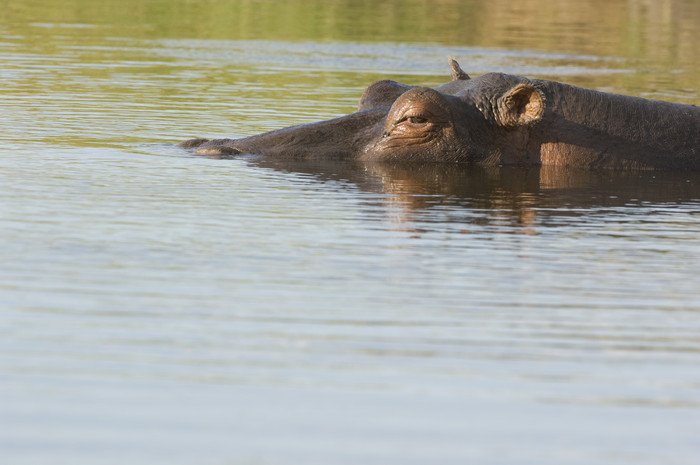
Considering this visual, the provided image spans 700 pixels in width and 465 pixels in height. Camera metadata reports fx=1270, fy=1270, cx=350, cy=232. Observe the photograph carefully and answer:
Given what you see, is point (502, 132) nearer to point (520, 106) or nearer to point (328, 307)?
point (520, 106)

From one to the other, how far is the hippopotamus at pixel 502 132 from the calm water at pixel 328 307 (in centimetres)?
30

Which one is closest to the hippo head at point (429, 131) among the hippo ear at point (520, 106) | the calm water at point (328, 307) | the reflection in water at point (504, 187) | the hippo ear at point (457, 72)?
the hippo ear at point (520, 106)

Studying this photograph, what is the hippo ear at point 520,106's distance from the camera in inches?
416

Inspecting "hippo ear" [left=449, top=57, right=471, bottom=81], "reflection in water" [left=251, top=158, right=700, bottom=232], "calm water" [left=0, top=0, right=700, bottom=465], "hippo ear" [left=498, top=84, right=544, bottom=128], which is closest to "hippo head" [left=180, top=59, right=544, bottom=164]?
"hippo ear" [left=498, top=84, right=544, bottom=128]

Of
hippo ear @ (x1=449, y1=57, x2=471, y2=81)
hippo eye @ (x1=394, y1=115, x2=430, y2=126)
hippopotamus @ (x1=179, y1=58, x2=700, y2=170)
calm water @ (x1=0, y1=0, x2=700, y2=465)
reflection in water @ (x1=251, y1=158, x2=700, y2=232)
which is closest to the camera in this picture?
calm water @ (x1=0, y1=0, x2=700, y2=465)

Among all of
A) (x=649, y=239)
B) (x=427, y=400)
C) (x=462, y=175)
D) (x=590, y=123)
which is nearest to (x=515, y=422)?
(x=427, y=400)

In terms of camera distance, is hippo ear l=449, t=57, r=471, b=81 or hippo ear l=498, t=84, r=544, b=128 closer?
hippo ear l=498, t=84, r=544, b=128

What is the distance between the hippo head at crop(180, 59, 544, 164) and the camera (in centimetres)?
1058

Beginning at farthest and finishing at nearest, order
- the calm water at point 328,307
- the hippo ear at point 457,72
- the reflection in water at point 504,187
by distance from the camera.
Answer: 1. the hippo ear at point 457,72
2. the reflection in water at point 504,187
3. the calm water at point 328,307

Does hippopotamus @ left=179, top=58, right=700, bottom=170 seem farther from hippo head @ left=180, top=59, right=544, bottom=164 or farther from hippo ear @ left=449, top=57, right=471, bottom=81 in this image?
hippo ear @ left=449, top=57, right=471, bottom=81

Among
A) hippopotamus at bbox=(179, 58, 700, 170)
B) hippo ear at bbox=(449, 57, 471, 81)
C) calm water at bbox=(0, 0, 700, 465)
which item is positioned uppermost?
hippo ear at bbox=(449, 57, 471, 81)

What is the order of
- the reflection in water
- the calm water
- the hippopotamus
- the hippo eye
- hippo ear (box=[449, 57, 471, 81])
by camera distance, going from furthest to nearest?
1. hippo ear (box=[449, 57, 471, 81])
2. the hippopotamus
3. the hippo eye
4. the reflection in water
5. the calm water

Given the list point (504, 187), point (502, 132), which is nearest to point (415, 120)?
point (502, 132)

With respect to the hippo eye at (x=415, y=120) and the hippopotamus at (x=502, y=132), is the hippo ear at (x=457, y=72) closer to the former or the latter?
the hippopotamus at (x=502, y=132)
